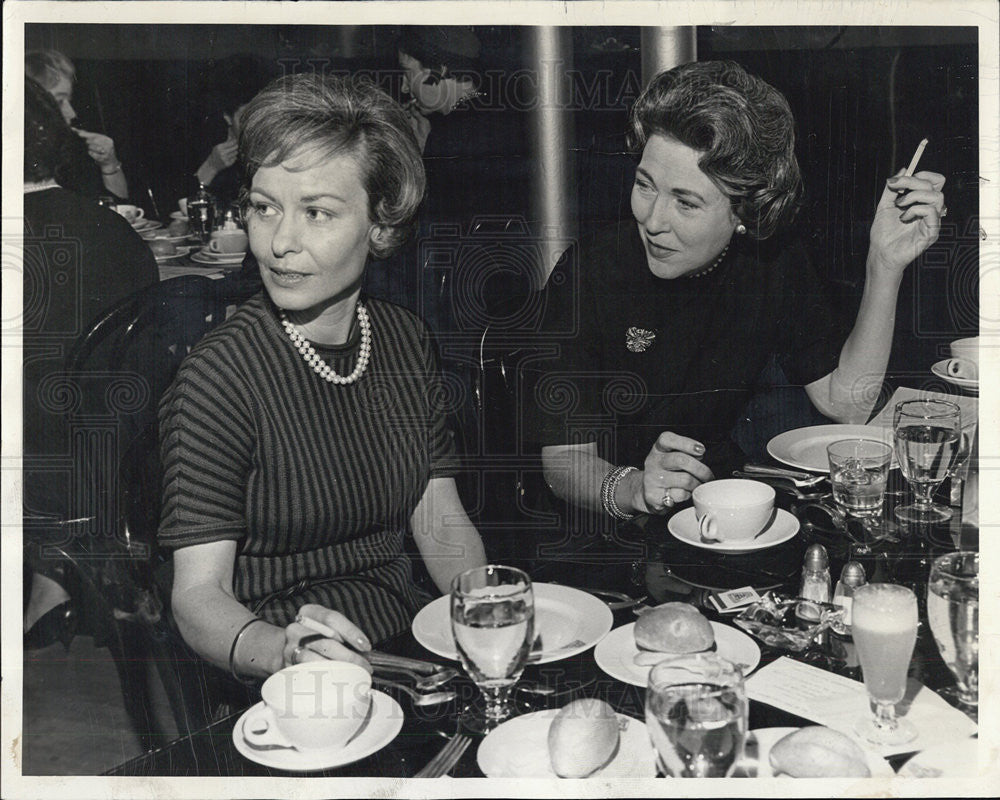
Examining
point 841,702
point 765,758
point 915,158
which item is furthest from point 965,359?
point 765,758

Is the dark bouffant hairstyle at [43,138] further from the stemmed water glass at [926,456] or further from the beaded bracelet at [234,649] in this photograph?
the stemmed water glass at [926,456]

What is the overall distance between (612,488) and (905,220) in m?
0.55

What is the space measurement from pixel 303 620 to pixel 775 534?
0.58 metres

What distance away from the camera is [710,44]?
4.25 ft

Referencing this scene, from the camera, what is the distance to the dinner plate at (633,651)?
0.99 meters

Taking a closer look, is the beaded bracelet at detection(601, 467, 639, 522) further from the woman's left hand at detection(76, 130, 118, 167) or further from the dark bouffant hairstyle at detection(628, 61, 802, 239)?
the woman's left hand at detection(76, 130, 118, 167)

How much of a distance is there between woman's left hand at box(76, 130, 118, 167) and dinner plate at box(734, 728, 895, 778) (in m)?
1.03

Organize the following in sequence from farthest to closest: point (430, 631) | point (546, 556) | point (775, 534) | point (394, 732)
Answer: point (546, 556) < point (775, 534) < point (430, 631) < point (394, 732)

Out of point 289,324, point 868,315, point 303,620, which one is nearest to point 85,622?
point 303,620

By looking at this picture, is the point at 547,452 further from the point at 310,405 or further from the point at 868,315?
the point at 868,315

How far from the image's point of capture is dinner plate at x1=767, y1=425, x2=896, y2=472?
1407mm

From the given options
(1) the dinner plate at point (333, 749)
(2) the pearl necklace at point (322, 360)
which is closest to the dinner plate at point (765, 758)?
(1) the dinner plate at point (333, 749)

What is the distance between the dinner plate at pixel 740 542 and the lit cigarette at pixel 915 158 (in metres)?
0.49

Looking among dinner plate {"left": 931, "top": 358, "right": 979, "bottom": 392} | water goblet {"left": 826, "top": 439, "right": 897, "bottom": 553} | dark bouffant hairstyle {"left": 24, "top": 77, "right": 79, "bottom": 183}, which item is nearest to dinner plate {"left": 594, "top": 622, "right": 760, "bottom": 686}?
water goblet {"left": 826, "top": 439, "right": 897, "bottom": 553}
